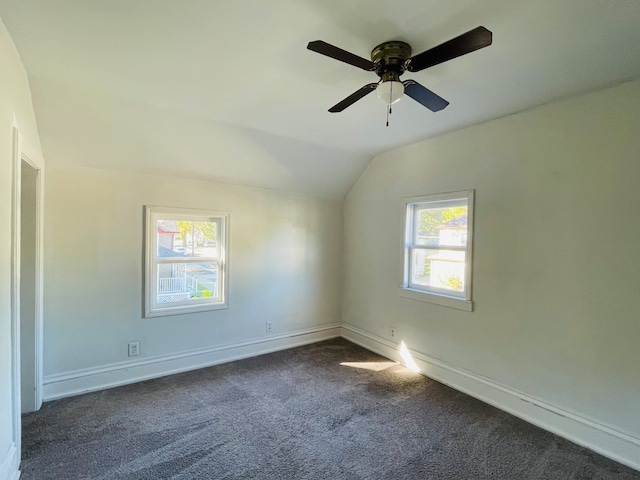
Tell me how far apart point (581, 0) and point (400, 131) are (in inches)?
70.6

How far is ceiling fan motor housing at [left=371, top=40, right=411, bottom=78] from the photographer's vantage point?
1.75 meters

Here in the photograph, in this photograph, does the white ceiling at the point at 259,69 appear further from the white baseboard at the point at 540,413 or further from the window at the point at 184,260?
the white baseboard at the point at 540,413

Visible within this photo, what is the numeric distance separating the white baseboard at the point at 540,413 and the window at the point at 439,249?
669mm

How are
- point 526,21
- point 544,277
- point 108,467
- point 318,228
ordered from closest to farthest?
1. point 526,21
2. point 108,467
3. point 544,277
4. point 318,228

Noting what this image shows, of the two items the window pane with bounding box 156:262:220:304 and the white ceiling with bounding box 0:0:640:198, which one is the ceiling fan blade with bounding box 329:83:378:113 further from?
the window pane with bounding box 156:262:220:304

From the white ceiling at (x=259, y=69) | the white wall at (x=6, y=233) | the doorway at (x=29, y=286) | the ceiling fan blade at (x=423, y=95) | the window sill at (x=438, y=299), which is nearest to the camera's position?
the white ceiling at (x=259, y=69)

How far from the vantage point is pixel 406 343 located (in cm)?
364

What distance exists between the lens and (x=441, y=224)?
341cm

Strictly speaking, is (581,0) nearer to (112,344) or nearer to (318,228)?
(318,228)

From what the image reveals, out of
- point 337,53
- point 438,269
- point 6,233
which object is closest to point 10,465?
point 6,233

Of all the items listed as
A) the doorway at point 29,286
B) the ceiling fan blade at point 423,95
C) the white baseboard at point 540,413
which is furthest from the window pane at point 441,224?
the doorway at point 29,286

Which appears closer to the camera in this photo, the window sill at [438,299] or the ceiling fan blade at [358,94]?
the ceiling fan blade at [358,94]

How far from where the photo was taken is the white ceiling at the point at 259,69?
1543mm

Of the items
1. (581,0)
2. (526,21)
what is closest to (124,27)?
(526,21)
